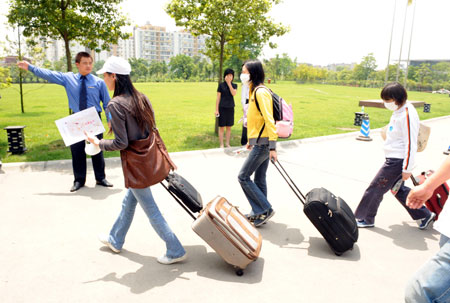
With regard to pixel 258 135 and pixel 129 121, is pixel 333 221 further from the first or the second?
pixel 129 121

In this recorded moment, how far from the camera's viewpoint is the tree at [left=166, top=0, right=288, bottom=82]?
377 inches

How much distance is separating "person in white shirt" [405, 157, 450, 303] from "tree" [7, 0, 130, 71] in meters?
7.95

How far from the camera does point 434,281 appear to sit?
183 cm

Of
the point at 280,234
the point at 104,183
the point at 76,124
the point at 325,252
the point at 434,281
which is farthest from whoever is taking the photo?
the point at 104,183

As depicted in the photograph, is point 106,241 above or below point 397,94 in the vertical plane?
below

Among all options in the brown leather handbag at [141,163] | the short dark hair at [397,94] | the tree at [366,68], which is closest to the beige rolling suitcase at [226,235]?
the brown leather handbag at [141,163]

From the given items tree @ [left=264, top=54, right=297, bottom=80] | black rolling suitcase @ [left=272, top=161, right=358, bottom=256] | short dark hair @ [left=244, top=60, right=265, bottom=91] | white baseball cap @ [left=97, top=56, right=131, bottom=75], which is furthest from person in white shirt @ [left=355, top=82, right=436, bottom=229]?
tree @ [left=264, top=54, right=297, bottom=80]

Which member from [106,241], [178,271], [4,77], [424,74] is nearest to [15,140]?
[106,241]

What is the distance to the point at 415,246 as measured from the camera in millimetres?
4188

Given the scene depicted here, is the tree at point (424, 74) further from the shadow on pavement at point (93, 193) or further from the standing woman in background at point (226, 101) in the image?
the shadow on pavement at point (93, 193)

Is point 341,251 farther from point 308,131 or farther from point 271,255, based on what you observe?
point 308,131

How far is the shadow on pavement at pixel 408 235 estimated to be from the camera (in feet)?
13.8

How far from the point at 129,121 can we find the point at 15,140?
5.89m

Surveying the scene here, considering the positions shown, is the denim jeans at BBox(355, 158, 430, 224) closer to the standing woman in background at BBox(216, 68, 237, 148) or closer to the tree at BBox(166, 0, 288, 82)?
the standing woman in background at BBox(216, 68, 237, 148)
